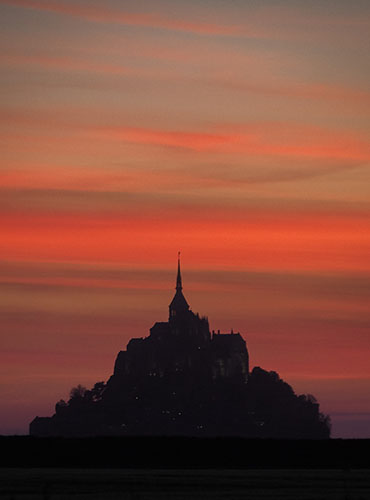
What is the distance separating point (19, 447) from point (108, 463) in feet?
25.5

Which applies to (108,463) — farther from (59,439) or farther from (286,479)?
(286,479)

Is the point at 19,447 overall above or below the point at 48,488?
above

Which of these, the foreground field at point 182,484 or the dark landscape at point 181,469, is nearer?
the foreground field at point 182,484

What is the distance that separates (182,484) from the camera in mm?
65500

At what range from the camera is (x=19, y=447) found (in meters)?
89.8

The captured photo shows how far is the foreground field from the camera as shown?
191 ft

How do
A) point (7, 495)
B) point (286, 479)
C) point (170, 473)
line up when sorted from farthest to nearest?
point (170, 473) < point (286, 479) < point (7, 495)

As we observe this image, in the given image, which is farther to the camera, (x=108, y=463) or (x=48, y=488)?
(x=108, y=463)

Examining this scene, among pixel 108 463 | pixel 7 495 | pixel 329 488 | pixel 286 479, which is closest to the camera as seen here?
pixel 7 495

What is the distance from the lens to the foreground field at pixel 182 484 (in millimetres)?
58125

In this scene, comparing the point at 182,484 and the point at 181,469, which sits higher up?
the point at 181,469

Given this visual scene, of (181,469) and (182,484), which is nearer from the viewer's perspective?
(182,484)

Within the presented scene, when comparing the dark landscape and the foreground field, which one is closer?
the foreground field

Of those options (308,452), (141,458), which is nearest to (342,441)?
(308,452)
